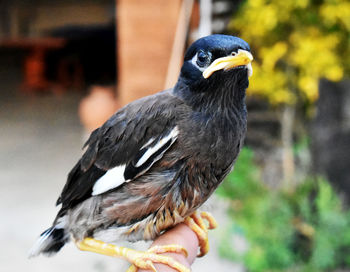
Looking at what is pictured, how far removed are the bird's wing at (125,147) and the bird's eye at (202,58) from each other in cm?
18

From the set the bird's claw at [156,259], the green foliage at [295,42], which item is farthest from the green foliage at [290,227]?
the bird's claw at [156,259]

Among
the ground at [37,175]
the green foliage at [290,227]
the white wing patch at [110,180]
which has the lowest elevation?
the ground at [37,175]

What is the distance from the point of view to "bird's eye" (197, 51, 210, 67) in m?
1.54

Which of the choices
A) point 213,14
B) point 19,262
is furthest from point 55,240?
point 213,14

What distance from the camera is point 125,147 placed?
175 centimetres

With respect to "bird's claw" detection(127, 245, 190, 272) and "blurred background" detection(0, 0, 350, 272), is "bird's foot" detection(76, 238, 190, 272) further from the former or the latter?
"blurred background" detection(0, 0, 350, 272)

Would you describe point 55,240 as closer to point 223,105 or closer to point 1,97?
point 223,105

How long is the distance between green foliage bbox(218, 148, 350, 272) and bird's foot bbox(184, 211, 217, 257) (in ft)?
5.60

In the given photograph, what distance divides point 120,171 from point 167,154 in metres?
0.21

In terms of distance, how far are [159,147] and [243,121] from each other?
32 centimetres

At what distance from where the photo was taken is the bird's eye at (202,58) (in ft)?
5.07

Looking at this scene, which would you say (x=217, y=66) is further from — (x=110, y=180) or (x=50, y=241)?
(x=50, y=241)

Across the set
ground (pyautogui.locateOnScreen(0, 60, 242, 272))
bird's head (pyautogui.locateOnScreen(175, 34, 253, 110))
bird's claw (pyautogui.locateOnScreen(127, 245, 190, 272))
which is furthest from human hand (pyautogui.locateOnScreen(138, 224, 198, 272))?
ground (pyautogui.locateOnScreen(0, 60, 242, 272))

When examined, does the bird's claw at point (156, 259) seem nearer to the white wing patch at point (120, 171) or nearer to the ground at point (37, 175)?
the white wing patch at point (120, 171)
